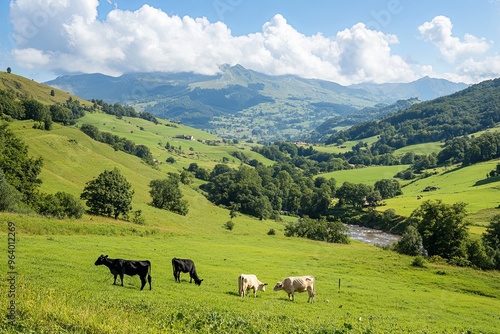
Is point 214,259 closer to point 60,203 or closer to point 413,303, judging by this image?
point 413,303

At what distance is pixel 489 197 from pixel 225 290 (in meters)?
126

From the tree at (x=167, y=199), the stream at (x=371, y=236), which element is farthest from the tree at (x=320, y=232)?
the tree at (x=167, y=199)

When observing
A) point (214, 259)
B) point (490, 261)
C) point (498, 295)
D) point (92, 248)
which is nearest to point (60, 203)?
point (92, 248)

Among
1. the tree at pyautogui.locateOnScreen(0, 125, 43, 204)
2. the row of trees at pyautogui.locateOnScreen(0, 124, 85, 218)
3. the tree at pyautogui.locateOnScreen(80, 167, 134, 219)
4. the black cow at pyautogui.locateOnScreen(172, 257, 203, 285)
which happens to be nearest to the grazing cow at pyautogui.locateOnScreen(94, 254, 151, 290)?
the black cow at pyautogui.locateOnScreen(172, 257, 203, 285)

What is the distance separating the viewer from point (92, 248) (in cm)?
3238

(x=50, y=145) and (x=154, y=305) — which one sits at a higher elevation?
(x=50, y=145)

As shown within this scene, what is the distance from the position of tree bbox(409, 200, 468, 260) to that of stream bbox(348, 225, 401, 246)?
33624mm

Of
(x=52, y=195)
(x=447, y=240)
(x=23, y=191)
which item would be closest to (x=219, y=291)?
(x=52, y=195)

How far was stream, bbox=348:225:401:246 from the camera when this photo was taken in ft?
323

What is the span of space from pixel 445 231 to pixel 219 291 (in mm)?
50015

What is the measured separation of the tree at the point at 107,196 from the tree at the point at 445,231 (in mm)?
53809

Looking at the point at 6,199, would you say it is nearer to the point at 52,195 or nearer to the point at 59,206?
the point at 59,206

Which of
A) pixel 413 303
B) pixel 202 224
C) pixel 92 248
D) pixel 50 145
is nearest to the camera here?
pixel 413 303

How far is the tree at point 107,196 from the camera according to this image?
6216cm
